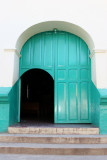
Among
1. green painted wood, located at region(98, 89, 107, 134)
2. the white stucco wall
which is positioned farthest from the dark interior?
green painted wood, located at region(98, 89, 107, 134)

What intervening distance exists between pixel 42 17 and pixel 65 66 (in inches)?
73.9

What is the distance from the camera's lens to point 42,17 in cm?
675

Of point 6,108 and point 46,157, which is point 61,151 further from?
point 6,108

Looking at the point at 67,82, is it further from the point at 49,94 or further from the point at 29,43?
the point at 49,94

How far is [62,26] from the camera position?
23.4 feet

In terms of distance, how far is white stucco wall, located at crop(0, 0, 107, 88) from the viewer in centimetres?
657

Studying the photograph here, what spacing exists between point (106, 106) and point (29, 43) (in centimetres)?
363

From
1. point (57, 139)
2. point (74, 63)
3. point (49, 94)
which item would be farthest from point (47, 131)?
point (49, 94)

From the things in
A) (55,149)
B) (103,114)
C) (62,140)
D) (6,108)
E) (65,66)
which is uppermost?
(65,66)

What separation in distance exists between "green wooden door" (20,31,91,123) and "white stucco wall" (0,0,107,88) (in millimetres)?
757

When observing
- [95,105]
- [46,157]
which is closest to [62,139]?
[46,157]

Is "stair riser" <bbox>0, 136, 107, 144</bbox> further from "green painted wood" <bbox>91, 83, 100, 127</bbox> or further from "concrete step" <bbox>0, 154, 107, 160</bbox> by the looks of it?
"green painted wood" <bbox>91, 83, 100, 127</bbox>

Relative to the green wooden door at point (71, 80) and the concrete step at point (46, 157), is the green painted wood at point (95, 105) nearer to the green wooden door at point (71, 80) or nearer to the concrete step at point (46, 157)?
the green wooden door at point (71, 80)

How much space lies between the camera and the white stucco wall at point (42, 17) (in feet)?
21.6
